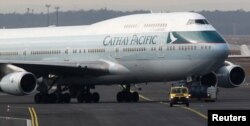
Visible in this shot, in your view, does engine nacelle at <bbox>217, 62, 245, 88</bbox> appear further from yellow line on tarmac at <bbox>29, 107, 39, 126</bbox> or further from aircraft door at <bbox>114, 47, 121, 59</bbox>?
yellow line on tarmac at <bbox>29, 107, 39, 126</bbox>

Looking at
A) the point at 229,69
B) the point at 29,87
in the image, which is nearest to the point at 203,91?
the point at 229,69

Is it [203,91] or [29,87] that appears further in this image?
[203,91]

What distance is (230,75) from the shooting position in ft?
235

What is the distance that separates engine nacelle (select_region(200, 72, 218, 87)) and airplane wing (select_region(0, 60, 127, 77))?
20.9ft

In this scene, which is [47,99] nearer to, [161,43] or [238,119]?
[161,43]

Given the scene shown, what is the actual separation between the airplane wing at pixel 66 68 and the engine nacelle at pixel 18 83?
920 millimetres

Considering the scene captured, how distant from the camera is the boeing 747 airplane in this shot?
6506 cm

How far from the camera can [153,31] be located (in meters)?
66.5

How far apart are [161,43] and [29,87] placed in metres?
8.84

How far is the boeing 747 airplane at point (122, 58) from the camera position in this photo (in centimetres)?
6506

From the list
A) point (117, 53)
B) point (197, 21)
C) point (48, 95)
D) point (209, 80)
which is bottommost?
point (48, 95)

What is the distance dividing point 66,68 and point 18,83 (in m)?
3.73

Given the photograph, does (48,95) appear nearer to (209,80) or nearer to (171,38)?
(171,38)

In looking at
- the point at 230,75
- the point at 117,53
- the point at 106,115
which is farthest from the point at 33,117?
the point at 230,75
